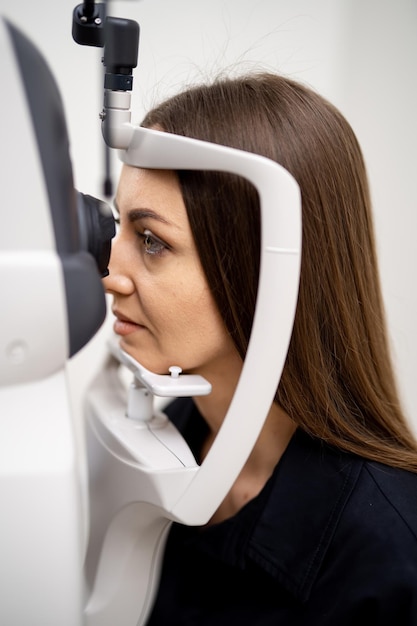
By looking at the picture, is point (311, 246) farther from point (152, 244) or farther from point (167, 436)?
point (167, 436)

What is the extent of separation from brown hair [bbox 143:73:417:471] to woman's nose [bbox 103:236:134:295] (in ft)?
0.38

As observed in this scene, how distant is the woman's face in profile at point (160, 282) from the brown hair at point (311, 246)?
0.02m

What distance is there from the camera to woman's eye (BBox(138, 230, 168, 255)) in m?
0.78

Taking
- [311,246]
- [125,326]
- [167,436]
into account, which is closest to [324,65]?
[311,246]

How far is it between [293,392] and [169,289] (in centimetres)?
22

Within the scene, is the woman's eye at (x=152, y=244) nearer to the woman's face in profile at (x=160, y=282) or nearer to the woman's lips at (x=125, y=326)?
the woman's face in profile at (x=160, y=282)

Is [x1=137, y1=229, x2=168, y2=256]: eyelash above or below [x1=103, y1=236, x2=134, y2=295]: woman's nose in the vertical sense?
above

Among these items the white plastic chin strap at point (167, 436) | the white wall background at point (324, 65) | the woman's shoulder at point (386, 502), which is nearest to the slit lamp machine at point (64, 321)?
the white plastic chin strap at point (167, 436)

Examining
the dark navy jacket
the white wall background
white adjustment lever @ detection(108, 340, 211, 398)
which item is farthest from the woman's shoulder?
the white wall background

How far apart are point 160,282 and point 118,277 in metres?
0.07

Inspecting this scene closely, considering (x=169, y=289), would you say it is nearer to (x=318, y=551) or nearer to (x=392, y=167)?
(x=318, y=551)

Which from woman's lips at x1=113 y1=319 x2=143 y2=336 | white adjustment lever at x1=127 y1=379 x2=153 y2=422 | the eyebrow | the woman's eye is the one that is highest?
the eyebrow

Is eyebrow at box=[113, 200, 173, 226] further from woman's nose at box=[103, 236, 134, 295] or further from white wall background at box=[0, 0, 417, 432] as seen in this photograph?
white wall background at box=[0, 0, 417, 432]

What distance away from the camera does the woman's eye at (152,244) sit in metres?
0.78
